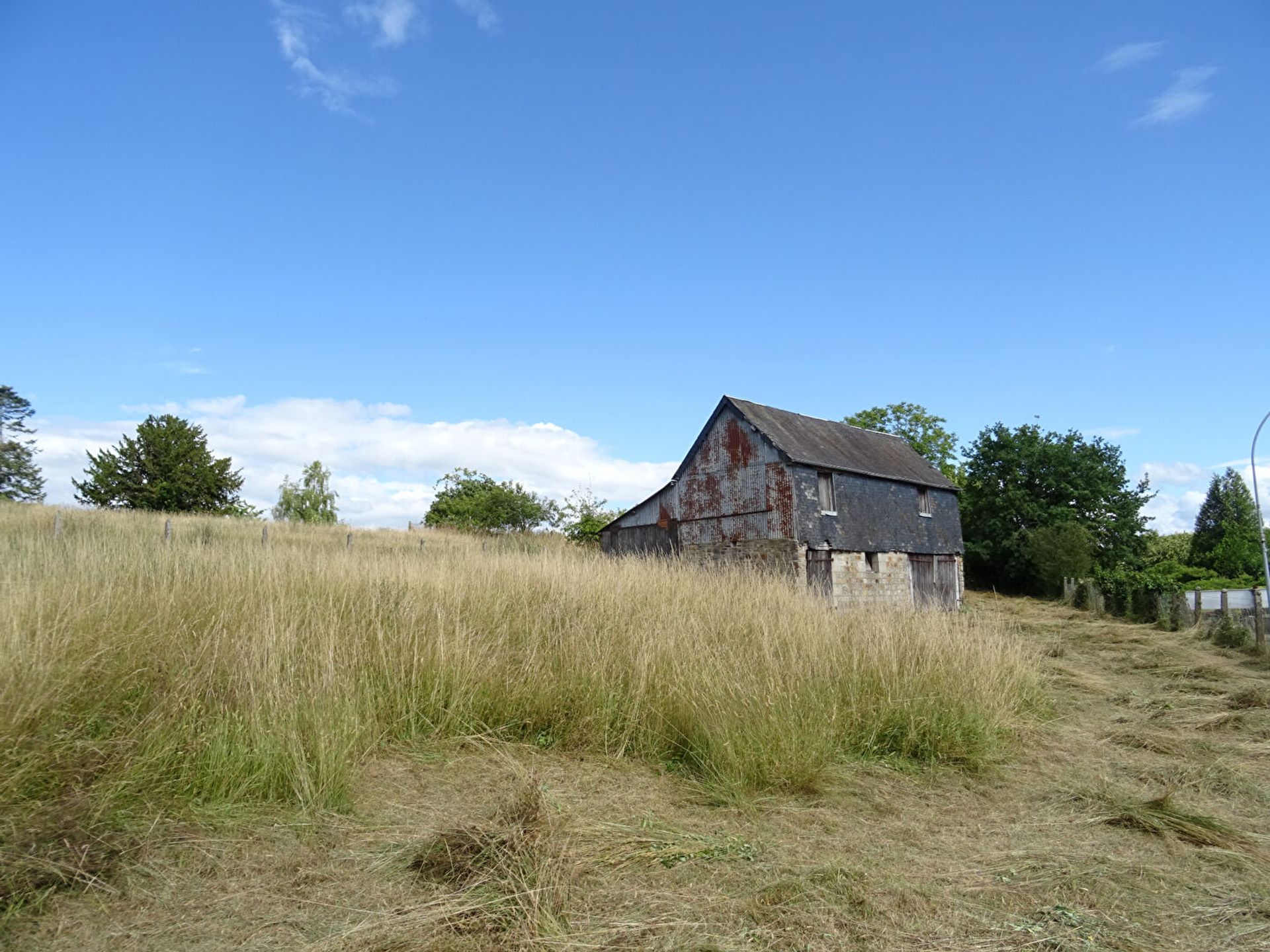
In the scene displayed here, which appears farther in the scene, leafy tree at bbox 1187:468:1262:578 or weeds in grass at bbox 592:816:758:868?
leafy tree at bbox 1187:468:1262:578

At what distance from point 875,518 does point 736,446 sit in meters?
4.88

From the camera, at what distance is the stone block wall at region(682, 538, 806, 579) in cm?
1938

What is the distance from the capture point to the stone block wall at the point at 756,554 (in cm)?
1938

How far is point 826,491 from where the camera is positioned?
2086 cm

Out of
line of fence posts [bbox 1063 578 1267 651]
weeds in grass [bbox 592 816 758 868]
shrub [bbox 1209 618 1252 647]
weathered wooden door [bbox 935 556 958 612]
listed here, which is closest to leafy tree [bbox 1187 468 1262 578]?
weathered wooden door [bbox 935 556 958 612]

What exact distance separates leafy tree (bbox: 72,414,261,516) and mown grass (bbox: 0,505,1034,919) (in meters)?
30.9

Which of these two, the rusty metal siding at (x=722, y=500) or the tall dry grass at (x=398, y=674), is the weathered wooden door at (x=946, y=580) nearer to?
the rusty metal siding at (x=722, y=500)

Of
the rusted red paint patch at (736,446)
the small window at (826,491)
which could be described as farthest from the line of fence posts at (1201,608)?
the rusted red paint patch at (736,446)

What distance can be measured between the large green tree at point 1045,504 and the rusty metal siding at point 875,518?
7892 mm

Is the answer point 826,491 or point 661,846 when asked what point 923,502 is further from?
point 661,846

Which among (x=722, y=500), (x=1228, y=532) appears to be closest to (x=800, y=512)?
(x=722, y=500)

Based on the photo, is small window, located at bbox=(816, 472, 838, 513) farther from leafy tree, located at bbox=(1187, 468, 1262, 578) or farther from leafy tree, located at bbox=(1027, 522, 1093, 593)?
leafy tree, located at bbox=(1187, 468, 1262, 578)

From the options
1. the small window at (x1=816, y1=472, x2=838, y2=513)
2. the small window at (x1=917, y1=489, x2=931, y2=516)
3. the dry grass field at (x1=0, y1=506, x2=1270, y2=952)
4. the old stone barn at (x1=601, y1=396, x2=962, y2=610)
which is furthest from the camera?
the small window at (x1=917, y1=489, x2=931, y2=516)

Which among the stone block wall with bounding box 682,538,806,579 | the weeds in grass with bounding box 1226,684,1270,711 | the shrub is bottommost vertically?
the weeds in grass with bounding box 1226,684,1270,711
